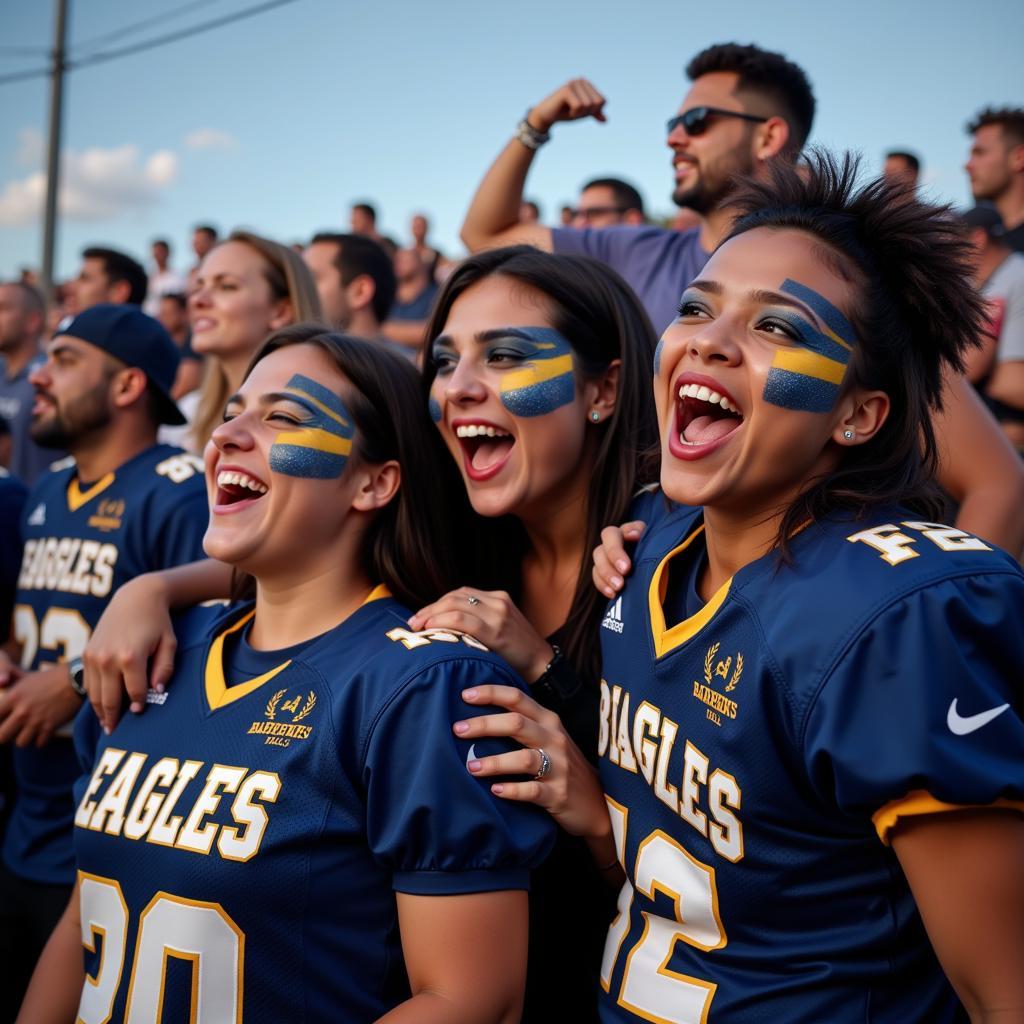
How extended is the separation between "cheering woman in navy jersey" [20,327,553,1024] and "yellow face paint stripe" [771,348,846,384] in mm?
875

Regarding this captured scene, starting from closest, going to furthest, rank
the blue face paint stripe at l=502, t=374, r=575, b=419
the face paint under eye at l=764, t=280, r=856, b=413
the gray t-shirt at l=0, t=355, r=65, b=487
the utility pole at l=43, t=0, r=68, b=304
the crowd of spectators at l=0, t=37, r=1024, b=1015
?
1. the face paint under eye at l=764, t=280, r=856, b=413
2. the blue face paint stripe at l=502, t=374, r=575, b=419
3. the crowd of spectators at l=0, t=37, r=1024, b=1015
4. the gray t-shirt at l=0, t=355, r=65, b=487
5. the utility pole at l=43, t=0, r=68, b=304

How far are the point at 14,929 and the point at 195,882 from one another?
68.2 inches

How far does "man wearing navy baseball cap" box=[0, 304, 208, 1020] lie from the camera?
3391 mm

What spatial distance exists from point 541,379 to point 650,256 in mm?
1731

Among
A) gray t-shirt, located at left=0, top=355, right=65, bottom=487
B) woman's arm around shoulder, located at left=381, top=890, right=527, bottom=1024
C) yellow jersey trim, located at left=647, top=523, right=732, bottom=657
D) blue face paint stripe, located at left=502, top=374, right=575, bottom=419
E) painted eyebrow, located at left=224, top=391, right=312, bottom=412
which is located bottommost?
gray t-shirt, located at left=0, top=355, right=65, bottom=487

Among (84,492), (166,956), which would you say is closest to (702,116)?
(84,492)

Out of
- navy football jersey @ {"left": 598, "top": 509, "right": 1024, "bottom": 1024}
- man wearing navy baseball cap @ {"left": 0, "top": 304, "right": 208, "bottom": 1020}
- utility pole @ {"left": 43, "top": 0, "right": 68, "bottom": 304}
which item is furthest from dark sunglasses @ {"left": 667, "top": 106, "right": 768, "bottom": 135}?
utility pole @ {"left": 43, "top": 0, "right": 68, "bottom": 304}

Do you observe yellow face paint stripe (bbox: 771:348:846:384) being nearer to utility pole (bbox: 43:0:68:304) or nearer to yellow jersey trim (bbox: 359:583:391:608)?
yellow jersey trim (bbox: 359:583:391:608)

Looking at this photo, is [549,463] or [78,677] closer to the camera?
[549,463]

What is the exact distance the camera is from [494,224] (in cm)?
468

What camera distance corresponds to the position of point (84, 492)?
3.84 m

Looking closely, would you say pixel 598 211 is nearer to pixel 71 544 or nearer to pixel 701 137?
pixel 701 137

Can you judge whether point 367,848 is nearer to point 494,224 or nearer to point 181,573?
point 181,573

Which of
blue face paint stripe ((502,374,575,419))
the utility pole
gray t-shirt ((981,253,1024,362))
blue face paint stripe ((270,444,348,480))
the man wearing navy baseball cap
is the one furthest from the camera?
the utility pole
